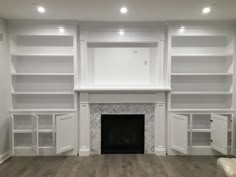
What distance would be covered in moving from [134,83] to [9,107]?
2.52m

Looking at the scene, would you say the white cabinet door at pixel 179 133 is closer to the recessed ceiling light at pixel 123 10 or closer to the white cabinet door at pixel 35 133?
the recessed ceiling light at pixel 123 10

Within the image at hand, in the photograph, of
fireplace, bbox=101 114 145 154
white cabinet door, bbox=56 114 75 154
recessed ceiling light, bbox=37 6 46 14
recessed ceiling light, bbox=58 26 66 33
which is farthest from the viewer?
fireplace, bbox=101 114 145 154

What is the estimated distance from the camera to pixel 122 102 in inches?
190

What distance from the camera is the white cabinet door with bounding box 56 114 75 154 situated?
179 inches

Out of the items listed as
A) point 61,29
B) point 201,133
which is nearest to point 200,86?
point 201,133

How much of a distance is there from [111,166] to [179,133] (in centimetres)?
148

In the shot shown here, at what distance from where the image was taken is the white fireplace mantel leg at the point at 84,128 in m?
4.80

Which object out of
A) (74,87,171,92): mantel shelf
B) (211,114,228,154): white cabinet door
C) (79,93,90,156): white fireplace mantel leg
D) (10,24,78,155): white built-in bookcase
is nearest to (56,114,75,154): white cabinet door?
(10,24,78,155): white built-in bookcase

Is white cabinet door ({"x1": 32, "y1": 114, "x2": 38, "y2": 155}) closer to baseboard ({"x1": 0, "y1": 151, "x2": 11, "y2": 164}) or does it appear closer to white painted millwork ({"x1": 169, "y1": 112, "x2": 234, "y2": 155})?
baseboard ({"x1": 0, "y1": 151, "x2": 11, "y2": 164})

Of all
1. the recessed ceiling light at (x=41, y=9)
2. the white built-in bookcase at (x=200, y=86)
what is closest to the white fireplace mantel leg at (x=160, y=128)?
the white built-in bookcase at (x=200, y=86)

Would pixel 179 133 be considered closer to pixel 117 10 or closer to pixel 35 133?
pixel 117 10

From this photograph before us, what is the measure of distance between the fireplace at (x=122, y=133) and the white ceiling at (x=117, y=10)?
196cm

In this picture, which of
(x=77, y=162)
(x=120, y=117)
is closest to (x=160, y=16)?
(x=120, y=117)

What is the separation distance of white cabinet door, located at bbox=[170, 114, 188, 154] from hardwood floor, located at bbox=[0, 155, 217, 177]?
0.72 ft
